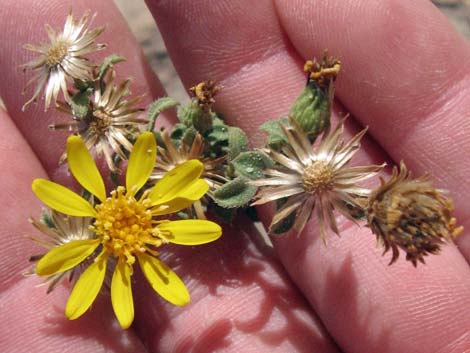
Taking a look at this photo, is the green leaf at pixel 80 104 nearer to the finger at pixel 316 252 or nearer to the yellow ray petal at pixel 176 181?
the yellow ray petal at pixel 176 181

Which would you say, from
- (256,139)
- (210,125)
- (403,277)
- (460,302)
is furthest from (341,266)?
(210,125)

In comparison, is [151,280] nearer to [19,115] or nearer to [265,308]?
[265,308]

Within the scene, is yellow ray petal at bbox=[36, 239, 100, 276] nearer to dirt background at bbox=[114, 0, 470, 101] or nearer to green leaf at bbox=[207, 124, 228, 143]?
green leaf at bbox=[207, 124, 228, 143]

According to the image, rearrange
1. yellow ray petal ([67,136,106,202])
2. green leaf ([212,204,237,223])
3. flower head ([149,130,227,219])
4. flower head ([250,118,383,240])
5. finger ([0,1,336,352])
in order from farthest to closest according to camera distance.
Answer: finger ([0,1,336,352]), green leaf ([212,204,237,223]), flower head ([149,130,227,219]), yellow ray petal ([67,136,106,202]), flower head ([250,118,383,240])

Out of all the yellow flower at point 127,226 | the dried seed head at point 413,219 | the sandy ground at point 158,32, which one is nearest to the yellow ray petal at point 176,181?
the yellow flower at point 127,226

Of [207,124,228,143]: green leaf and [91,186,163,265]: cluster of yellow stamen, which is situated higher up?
[207,124,228,143]: green leaf

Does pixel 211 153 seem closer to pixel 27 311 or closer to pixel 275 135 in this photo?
pixel 275 135

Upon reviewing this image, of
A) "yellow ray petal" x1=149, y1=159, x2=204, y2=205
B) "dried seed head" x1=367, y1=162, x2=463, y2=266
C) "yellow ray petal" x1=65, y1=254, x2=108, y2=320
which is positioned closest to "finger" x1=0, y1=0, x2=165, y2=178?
"yellow ray petal" x1=149, y1=159, x2=204, y2=205

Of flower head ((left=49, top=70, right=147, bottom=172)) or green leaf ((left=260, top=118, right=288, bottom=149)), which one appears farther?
flower head ((left=49, top=70, right=147, bottom=172))
